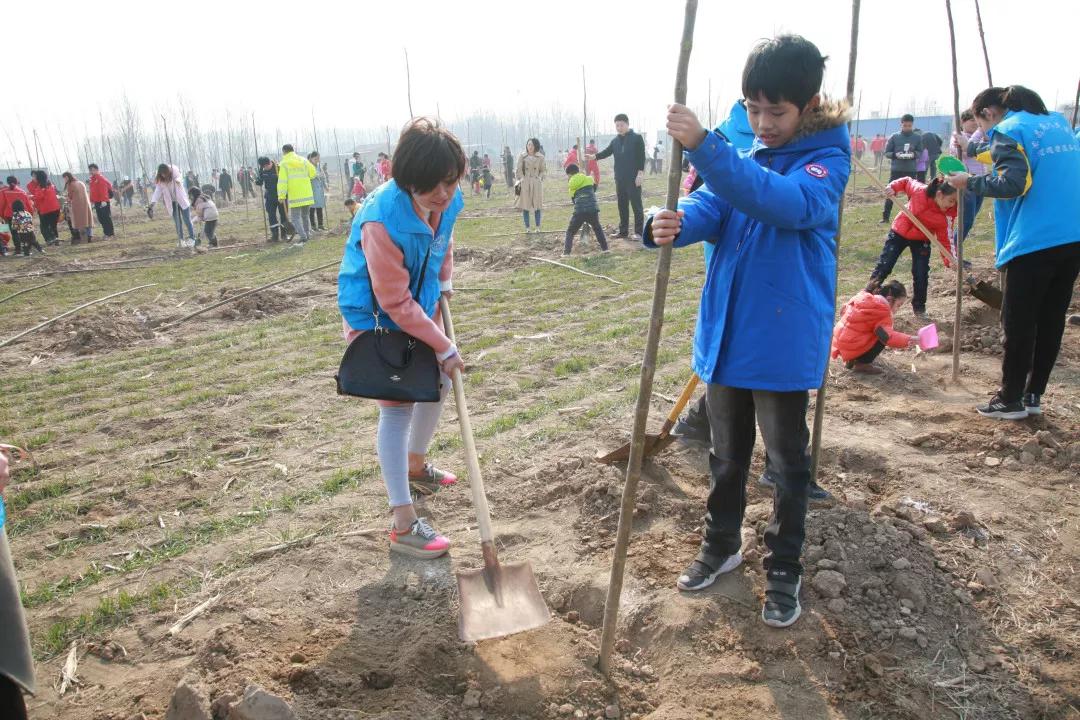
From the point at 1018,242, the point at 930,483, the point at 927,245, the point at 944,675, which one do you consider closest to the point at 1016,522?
the point at 930,483

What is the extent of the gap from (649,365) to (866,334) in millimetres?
3703

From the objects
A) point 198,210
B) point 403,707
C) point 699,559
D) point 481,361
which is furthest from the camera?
point 198,210

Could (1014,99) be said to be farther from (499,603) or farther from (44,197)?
(44,197)

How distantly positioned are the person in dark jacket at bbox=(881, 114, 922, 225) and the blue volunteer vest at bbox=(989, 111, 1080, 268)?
9.07 metres

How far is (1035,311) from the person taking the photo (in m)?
4.21

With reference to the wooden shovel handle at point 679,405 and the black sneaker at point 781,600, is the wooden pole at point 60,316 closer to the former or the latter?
the wooden shovel handle at point 679,405

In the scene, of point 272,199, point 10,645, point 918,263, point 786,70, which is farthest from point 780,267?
point 272,199

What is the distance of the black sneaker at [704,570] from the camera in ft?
9.16

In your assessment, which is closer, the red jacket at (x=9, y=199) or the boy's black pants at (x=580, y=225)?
the boy's black pants at (x=580, y=225)

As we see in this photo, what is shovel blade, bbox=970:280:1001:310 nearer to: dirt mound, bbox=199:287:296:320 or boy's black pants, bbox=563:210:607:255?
boy's black pants, bbox=563:210:607:255

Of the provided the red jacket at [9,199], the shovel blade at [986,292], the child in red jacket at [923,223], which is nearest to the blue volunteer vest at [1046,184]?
the shovel blade at [986,292]

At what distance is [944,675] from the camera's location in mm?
2414

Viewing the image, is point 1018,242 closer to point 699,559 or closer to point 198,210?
point 699,559

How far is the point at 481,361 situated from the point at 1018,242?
12.4 feet
